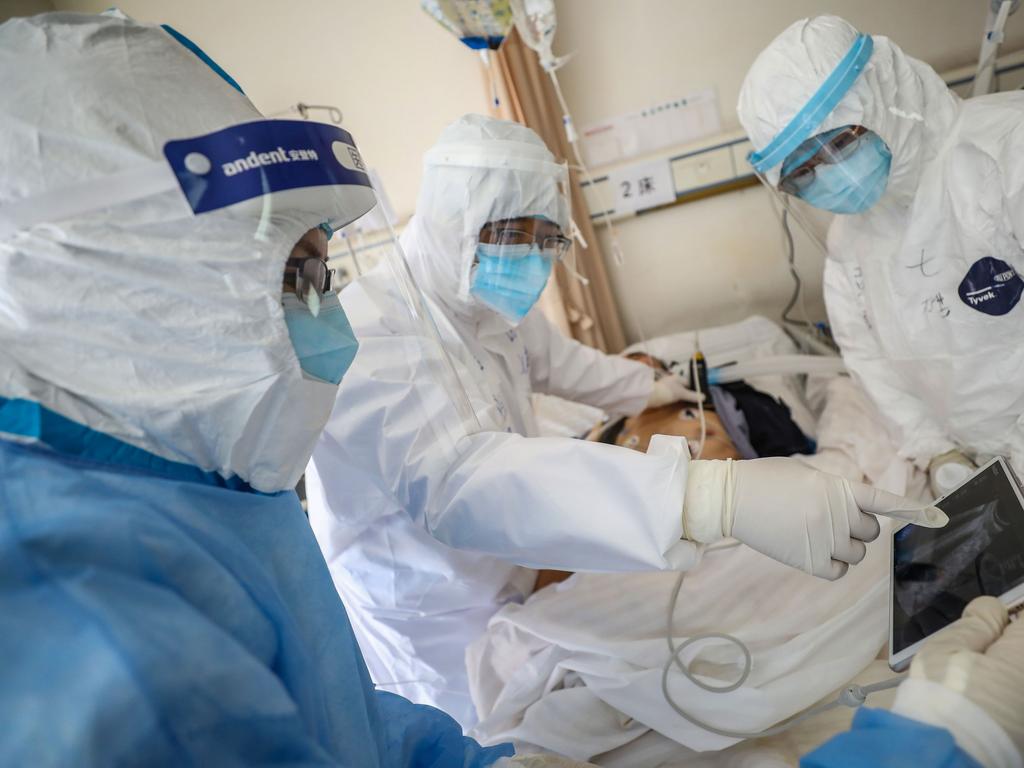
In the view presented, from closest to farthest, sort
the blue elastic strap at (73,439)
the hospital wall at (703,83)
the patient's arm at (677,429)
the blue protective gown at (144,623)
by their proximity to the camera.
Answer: the blue protective gown at (144,623), the blue elastic strap at (73,439), the patient's arm at (677,429), the hospital wall at (703,83)

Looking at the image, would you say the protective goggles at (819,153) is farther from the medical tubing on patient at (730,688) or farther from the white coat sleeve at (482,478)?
the medical tubing on patient at (730,688)

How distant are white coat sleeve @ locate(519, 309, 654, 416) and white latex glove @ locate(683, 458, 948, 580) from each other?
0.98 metres

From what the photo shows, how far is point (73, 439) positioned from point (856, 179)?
1.43 m

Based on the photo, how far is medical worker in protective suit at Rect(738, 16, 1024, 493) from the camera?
112 centimetres

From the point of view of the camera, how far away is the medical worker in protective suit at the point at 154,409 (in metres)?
0.42

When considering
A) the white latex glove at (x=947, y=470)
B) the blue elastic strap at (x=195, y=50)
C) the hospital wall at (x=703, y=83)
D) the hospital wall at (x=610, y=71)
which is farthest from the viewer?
the hospital wall at (x=610, y=71)

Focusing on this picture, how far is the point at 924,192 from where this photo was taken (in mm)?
1224

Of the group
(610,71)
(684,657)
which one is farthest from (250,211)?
(610,71)

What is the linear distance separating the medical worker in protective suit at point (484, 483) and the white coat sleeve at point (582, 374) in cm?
7

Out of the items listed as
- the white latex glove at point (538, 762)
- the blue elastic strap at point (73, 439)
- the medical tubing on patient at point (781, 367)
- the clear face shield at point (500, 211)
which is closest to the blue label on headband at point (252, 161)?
the blue elastic strap at point (73, 439)

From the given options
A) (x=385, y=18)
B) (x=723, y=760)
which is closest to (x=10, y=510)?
(x=723, y=760)

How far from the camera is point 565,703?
932 millimetres

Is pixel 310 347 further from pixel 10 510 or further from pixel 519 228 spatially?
pixel 519 228

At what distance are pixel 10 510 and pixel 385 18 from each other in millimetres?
2371
